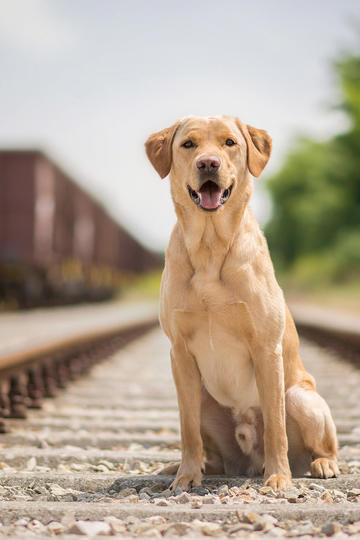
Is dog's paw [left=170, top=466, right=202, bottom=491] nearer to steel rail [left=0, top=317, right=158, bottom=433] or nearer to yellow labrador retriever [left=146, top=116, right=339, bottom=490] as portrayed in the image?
yellow labrador retriever [left=146, top=116, right=339, bottom=490]

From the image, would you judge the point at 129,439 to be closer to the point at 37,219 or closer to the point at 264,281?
the point at 264,281

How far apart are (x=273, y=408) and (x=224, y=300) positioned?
1.60ft

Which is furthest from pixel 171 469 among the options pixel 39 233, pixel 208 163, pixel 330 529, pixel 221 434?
pixel 39 233

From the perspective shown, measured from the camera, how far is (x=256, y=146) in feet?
8.57

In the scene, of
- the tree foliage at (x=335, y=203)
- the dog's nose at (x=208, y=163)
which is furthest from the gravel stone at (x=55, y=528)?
the tree foliage at (x=335, y=203)

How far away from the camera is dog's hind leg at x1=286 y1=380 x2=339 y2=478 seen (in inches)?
107

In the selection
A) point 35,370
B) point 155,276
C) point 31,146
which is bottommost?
point 35,370

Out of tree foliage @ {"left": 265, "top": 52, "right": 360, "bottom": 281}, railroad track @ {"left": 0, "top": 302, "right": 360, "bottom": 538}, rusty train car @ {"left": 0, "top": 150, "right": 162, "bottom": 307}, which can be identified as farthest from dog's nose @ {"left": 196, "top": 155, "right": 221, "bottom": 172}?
tree foliage @ {"left": 265, "top": 52, "right": 360, "bottom": 281}

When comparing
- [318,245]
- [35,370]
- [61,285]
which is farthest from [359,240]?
[35,370]

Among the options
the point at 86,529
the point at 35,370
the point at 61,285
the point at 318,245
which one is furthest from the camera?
the point at 318,245

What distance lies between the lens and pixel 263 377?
2.56 metres

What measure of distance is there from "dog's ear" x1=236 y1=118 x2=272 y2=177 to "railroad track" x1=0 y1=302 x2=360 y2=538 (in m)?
1.23

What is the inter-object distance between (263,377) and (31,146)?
55.1 ft

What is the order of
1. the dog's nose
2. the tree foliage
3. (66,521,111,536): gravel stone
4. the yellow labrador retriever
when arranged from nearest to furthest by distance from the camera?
(66,521,111,536): gravel stone, the dog's nose, the yellow labrador retriever, the tree foliage
